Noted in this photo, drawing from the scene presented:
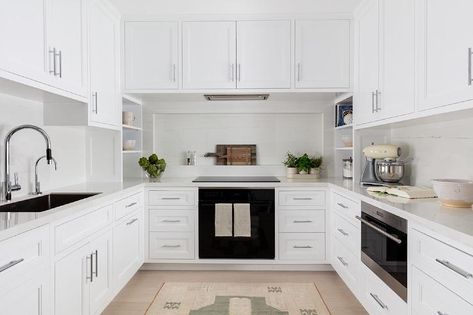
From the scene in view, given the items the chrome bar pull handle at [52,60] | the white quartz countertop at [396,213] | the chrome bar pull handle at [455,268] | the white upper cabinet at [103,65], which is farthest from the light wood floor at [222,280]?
the chrome bar pull handle at [52,60]

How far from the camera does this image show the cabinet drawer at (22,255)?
130 cm

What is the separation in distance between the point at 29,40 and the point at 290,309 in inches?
93.5

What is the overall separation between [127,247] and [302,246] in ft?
5.08

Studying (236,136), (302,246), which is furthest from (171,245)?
(236,136)

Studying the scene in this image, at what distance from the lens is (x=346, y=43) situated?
3.22 metres

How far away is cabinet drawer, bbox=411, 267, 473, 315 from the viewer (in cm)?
129

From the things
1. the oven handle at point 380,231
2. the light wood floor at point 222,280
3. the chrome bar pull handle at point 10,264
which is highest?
the chrome bar pull handle at point 10,264

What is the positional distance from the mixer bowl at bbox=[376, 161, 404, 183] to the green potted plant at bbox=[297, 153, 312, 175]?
0.93m

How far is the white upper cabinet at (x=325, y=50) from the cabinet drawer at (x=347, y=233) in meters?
1.24

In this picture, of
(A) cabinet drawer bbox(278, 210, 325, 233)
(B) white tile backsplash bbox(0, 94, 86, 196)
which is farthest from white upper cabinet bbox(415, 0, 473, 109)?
(B) white tile backsplash bbox(0, 94, 86, 196)

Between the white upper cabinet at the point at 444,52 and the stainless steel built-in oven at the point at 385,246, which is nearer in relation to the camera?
the white upper cabinet at the point at 444,52

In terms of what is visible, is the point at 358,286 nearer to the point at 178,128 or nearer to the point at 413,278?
the point at 413,278

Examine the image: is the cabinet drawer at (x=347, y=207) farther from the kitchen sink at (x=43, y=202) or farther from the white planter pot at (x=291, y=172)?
the kitchen sink at (x=43, y=202)

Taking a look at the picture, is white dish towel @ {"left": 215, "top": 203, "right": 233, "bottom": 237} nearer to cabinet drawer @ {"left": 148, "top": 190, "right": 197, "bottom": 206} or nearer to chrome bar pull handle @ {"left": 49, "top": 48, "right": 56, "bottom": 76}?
cabinet drawer @ {"left": 148, "top": 190, "right": 197, "bottom": 206}
